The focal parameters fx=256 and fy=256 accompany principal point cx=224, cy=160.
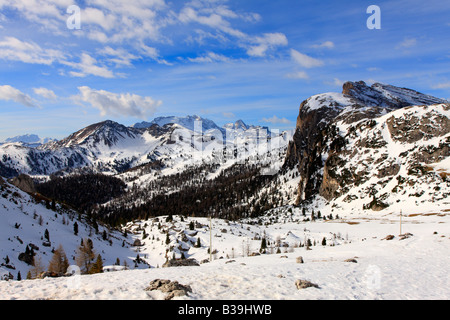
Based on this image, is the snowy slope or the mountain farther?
the snowy slope

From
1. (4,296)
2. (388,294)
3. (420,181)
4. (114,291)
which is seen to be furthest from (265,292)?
(420,181)

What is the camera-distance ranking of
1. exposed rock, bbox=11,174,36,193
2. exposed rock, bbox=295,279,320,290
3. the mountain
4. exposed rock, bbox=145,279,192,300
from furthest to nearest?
exposed rock, bbox=11,174,36,193, the mountain, exposed rock, bbox=295,279,320,290, exposed rock, bbox=145,279,192,300

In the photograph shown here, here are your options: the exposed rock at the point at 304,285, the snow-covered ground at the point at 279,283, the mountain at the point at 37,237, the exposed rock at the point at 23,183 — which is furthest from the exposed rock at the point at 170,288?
the exposed rock at the point at 23,183

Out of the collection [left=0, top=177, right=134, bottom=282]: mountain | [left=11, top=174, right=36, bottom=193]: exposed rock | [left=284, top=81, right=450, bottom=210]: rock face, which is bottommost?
[left=0, top=177, right=134, bottom=282]: mountain

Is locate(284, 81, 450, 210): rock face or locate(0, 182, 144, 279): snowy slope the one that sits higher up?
locate(284, 81, 450, 210): rock face

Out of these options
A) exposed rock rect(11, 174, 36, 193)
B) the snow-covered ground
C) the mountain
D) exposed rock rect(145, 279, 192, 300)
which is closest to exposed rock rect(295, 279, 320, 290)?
the snow-covered ground

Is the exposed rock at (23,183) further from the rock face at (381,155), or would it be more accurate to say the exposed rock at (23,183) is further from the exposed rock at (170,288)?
the rock face at (381,155)

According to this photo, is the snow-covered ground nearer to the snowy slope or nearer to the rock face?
the snowy slope

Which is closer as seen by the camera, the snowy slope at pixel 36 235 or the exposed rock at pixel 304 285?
the exposed rock at pixel 304 285

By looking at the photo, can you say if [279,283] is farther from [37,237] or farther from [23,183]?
[23,183]

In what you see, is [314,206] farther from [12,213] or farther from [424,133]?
[12,213]

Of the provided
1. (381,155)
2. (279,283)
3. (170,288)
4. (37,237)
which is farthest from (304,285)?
(381,155)

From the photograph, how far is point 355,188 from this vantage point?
5655 inches

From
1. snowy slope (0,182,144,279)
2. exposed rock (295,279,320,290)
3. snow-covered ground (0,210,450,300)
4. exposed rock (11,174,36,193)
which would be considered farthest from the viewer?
exposed rock (11,174,36,193)
